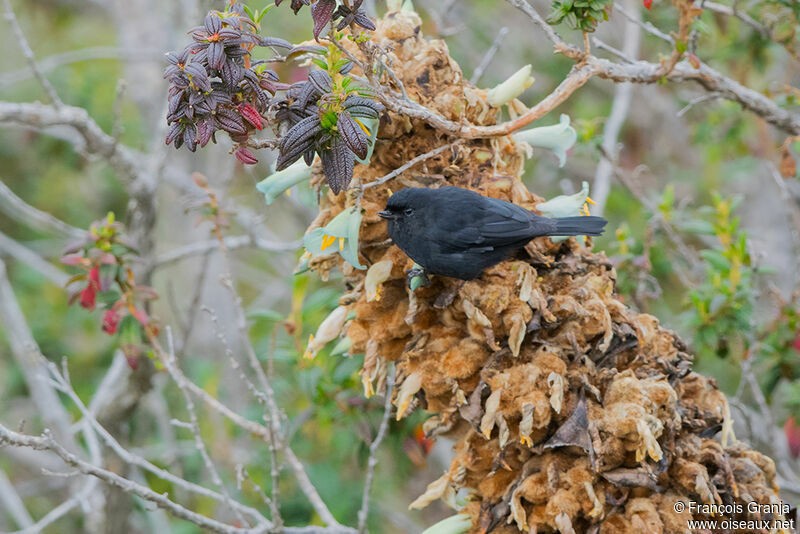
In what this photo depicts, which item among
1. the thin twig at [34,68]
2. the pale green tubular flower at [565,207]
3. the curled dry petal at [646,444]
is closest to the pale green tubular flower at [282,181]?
the pale green tubular flower at [565,207]

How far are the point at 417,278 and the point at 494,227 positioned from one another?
255 millimetres

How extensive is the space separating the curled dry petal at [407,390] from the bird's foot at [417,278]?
0.22 meters

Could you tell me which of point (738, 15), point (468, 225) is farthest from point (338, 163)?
point (738, 15)

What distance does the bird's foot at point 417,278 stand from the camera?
190 cm

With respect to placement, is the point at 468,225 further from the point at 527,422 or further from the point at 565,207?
the point at 527,422

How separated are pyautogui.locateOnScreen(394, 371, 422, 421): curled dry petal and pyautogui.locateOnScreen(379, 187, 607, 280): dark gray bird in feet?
0.90

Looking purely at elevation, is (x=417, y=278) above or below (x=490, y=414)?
above

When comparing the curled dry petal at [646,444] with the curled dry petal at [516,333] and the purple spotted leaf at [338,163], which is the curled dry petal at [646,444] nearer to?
the curled dry petal at [516,333]

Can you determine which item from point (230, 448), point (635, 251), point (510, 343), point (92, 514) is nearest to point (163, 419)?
point (230, 448)

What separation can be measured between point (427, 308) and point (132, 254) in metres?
1.65

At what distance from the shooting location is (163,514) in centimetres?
457

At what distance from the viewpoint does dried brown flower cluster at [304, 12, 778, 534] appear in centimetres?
170

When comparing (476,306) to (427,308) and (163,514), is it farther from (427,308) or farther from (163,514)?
(163,514)

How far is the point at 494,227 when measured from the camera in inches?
78.0
